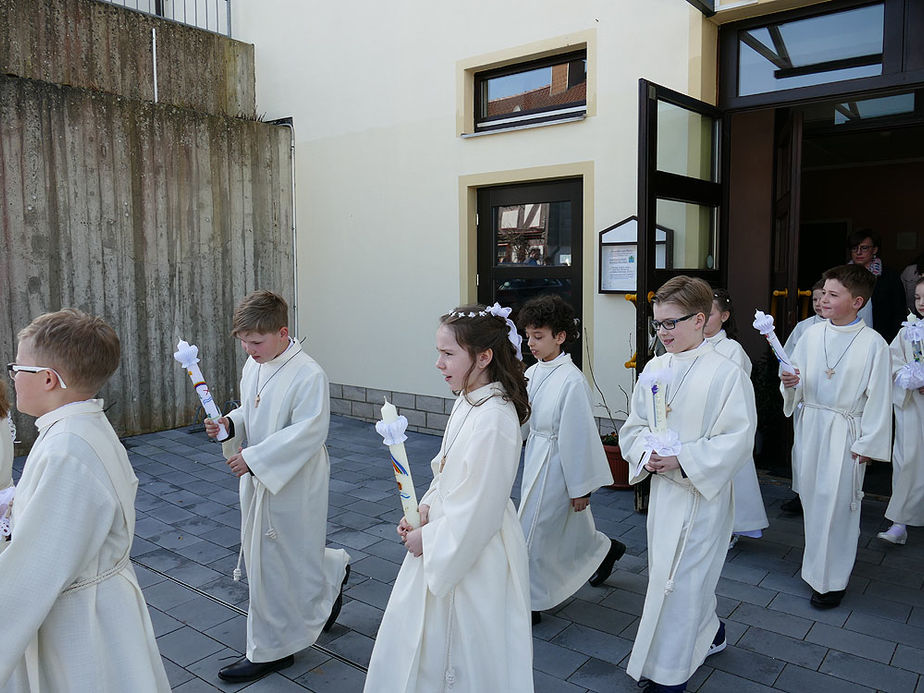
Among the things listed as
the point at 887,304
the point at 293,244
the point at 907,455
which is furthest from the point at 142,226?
the point at 887,304

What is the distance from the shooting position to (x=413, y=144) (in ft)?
25.9

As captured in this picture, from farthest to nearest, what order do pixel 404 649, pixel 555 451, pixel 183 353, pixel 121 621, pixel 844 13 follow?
pixel 844 13
pixel 555 451
pixel 183 353
pixel 404 649
pixel 121 621

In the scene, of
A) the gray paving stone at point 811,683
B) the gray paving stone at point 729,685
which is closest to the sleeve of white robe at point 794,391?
the gray paving stone at point 811,683

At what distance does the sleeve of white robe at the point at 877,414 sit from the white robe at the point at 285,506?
2.80 metres

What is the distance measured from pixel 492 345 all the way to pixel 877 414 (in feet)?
8.47

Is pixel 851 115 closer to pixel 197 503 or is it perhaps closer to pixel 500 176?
pixel 500 176

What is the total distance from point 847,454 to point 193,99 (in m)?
8.01

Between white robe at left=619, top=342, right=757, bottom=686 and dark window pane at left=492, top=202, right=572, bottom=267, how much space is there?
4.02 m

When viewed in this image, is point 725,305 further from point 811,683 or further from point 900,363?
point 811,683

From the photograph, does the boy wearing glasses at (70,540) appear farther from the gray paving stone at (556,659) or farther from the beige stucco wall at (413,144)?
the beige stucco wall at (413,144)

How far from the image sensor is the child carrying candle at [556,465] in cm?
377

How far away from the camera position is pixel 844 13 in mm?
5480

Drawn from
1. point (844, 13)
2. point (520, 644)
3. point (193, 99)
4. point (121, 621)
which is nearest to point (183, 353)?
point (121, 621)

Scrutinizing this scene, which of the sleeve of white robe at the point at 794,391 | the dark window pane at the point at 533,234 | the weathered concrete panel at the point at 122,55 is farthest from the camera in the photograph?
the weathered concrete panel at the point at 122,55
